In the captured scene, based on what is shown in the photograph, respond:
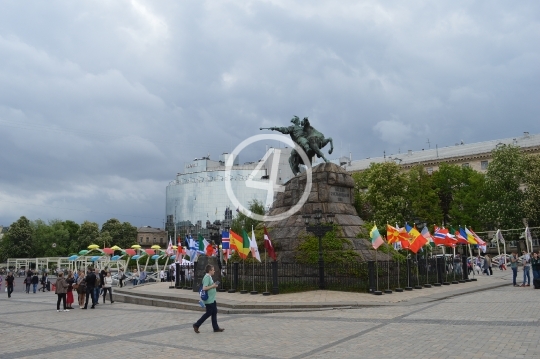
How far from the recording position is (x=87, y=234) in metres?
95.8

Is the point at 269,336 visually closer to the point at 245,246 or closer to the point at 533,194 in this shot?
the point at 245,246

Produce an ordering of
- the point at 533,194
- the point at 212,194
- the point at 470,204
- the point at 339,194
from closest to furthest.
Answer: the point at 339,194 < the point at 533,194 < the point at 470,204 < the point at 212,194

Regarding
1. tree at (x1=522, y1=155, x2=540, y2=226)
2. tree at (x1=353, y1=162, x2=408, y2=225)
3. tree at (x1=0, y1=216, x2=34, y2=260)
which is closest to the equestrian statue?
tree at (x1=353, y1=162, x2=408, y2=225)

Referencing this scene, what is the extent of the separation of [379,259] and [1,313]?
15.6 meters

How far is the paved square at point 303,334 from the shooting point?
29.0 ft

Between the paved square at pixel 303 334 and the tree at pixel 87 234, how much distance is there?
274 feet

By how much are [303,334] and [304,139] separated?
50.5ft

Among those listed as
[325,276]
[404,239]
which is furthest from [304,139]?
[325,276]

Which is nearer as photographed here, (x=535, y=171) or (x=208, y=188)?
(x=535, y=171)

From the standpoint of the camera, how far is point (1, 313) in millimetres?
17812

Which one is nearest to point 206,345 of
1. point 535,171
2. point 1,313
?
point 1,313

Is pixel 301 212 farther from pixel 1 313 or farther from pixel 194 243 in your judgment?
pixel 1 313

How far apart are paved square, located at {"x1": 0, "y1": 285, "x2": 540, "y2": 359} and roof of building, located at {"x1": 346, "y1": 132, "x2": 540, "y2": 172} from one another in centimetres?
6303

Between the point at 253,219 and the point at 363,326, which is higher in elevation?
the point at 253,219
